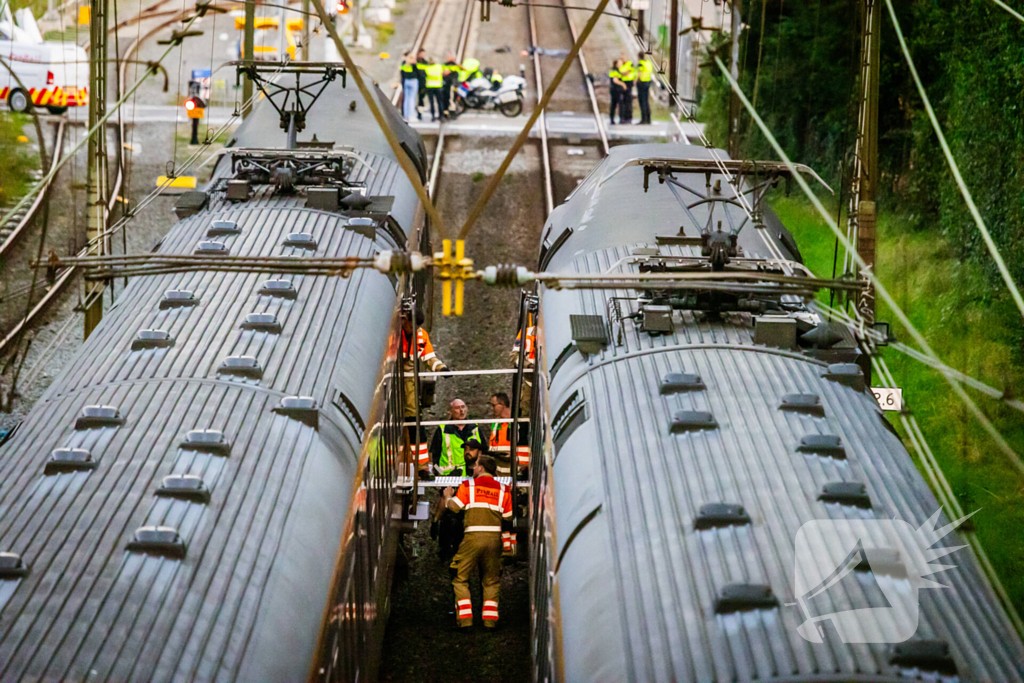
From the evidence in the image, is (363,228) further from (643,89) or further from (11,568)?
(643,89)

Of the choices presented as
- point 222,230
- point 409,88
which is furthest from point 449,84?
point 222,230

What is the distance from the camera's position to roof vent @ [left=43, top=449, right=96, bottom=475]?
6883 millimetres

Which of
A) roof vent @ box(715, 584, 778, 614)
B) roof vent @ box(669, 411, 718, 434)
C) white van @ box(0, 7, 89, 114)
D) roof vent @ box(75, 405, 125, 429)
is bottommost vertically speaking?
roof vent @ box(715, 584, 778, 614)

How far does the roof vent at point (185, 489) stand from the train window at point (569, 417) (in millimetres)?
2525

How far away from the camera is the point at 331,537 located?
7.08 meters

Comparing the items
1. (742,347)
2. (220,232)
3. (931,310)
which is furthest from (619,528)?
(931,310)

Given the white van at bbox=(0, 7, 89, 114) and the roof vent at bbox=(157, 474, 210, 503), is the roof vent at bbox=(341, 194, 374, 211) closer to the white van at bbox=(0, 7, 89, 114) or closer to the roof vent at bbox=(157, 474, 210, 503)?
the roof vent at bbox=(157, 474, 210, 503)

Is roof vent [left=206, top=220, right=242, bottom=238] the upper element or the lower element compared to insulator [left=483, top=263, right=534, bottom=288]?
upper

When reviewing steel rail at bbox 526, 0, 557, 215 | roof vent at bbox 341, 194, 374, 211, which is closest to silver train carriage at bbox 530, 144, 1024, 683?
roof vent at bbox 341, 194, 374, 211

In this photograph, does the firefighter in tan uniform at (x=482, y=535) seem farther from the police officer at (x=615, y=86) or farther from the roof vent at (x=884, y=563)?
the police officer at (x=615, y=86)

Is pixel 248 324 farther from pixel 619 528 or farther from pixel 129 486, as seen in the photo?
pixel 619 528

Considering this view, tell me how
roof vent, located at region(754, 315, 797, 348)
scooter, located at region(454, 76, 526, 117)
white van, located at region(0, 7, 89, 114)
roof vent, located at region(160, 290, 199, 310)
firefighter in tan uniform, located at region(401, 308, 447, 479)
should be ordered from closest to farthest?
1. roof vent, located at region(754, 315, 797, 348)
2. roof vent, located at region(160, 290, 199, 310)
3. firefighter in tan uniform, located at region(401, 308, 447, 479)
4. white van, located at region(0, 7, 89, 114)
5. scooter, located at region(454, 76, 526, 117)

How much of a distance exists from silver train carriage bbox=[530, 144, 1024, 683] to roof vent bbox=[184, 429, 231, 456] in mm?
2167

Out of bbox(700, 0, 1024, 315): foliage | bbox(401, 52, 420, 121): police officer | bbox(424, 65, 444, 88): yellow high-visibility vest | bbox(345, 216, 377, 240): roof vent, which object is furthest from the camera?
bbox(401, 52, 420, 121): police officer
